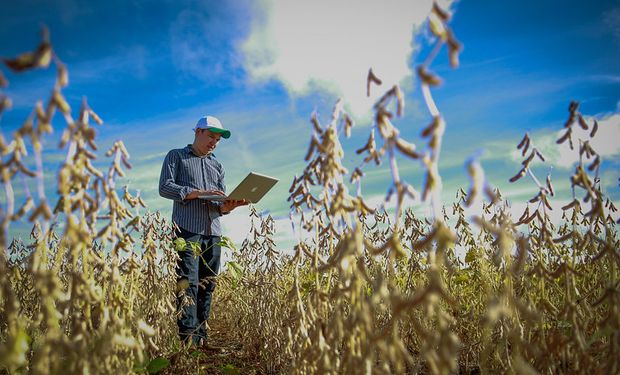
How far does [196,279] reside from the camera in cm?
421

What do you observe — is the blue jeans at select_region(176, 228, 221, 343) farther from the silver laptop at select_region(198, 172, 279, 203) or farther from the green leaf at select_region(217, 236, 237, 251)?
the silver laptop at select_region(198, 172, 279, 203)

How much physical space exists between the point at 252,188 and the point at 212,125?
0.95 m

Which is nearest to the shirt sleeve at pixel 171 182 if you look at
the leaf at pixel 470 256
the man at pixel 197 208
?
the man at pixel 197 208

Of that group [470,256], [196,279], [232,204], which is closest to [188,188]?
[232,204]

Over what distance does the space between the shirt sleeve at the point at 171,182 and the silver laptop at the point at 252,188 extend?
0.88 ft

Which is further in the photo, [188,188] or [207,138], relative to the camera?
[207,138]

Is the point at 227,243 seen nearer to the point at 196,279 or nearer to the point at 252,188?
the point at 196,279

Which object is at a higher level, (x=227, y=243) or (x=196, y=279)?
(x=227, y=243)

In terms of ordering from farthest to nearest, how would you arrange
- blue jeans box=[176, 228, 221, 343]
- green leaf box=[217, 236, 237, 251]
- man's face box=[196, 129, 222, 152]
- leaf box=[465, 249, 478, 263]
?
man's face box=[196, 129, 222, 152]
green leaf box=[217, 236, 237, 251]
blue jeans box=[176, 228, 221, 343]
leaf box=[465, 249, 478, 263]

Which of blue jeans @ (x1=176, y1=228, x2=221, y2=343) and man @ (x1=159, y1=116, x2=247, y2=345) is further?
man @ (x1=159, y1=116, x2=247, y2=345)

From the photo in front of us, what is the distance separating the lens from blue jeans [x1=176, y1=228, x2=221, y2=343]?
4.01 meters

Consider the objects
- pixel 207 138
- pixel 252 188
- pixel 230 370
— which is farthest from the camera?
pixel 207 138

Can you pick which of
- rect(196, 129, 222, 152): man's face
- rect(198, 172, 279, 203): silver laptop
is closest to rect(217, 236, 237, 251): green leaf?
rect(198, 172, 279, 203): silver laptop

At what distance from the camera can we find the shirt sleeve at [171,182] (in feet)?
13.5
